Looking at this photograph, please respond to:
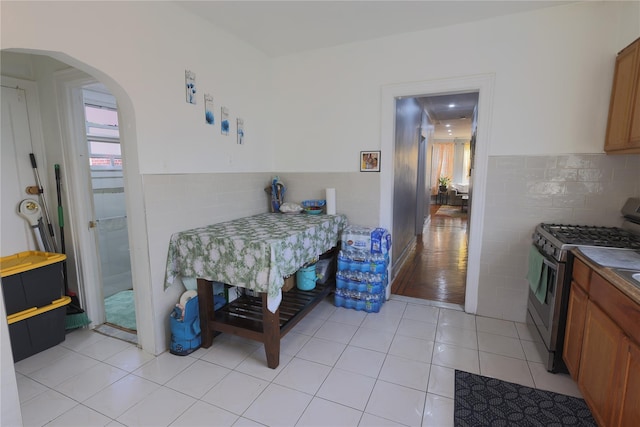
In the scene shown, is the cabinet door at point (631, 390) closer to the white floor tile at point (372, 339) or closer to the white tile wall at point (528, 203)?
the white floor tile at point (372, 339)

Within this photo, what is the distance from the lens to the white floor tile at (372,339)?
246cm

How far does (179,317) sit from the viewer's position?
91.6 inches

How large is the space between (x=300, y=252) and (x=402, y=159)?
8.24ft

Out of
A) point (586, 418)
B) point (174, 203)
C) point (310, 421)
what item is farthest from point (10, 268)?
point (586, 418)

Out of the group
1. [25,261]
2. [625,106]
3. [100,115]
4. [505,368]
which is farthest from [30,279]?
[625,106]

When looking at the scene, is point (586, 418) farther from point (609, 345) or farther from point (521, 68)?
point (521, 68)

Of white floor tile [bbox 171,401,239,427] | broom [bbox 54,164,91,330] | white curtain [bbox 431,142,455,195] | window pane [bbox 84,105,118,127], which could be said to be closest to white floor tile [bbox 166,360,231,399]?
white floor tile [bbox 171,401,239,427]

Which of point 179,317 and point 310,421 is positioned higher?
point 179,317

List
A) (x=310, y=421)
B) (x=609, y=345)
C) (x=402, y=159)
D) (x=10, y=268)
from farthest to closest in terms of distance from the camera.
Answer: (x=402, y=159) < (x=10, y=268) < (x=310, y=421) < (x=609, y=345)

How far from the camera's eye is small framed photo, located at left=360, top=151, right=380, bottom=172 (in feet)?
10.4

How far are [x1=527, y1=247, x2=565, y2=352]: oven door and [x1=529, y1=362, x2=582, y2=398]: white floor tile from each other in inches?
6.7

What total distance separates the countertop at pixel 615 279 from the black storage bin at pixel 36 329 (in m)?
3.57

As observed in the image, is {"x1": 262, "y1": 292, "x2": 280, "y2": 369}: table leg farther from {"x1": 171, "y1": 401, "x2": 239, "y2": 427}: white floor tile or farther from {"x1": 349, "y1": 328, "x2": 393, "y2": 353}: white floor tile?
{"x1": 349, "y1": 328, "x2": 393, "y2": 353}: white floor tile

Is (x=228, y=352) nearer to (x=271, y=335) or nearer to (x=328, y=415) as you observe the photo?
(x=271, y=335)
